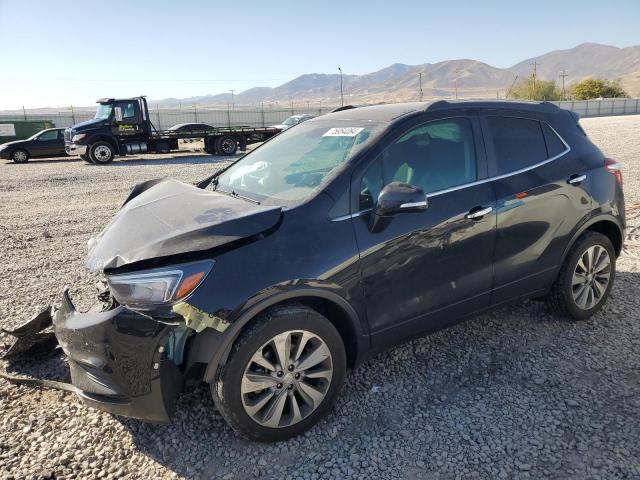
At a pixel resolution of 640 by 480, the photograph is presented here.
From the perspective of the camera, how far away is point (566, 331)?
4062 mm

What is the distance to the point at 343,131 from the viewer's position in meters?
3.51

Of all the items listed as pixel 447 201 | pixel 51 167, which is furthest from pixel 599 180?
pixel 51 167

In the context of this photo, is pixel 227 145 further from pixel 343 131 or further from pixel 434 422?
pixel 434 422

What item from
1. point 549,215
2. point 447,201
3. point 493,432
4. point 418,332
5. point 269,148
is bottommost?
point 493,432

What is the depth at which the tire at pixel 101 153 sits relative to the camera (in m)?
19.0

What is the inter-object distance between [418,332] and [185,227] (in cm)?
161

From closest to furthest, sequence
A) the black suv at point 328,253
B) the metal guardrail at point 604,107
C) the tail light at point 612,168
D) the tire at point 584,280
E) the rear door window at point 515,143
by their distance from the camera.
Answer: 1. the black suv at point 328,253
2. the rear door window at point 515,143
3. the tire at point 584,280
4. the tail light at point 612,168
5. the metal guardrail at point 604,107

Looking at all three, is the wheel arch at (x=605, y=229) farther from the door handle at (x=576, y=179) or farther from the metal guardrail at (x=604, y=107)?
the metal guardrail at (x=604, y=107)

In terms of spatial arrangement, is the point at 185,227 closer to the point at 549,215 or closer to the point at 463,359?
the point at 463,359

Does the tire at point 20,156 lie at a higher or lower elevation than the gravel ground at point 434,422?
higher

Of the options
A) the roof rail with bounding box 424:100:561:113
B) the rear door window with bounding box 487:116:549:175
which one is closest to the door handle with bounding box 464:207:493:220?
the rear door window with bounding box 487:116:549:175

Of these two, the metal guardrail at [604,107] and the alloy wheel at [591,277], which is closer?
the alloy wheel at [591,277]

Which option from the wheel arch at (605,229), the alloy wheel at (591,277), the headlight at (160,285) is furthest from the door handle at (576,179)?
the headlight at (160,285)

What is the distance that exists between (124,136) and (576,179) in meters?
19.2
